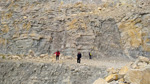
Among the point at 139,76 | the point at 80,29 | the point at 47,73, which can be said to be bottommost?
the point at 47,73

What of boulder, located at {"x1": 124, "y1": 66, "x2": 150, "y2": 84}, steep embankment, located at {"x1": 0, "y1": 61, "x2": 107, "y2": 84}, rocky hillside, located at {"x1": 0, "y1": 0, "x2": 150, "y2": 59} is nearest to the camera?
boulder, located at {"x1": 124, "y1": 66, "x2": 150, "y2": 84}

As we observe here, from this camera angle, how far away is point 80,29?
1598 centimetres

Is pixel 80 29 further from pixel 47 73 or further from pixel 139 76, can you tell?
pixel 139 76

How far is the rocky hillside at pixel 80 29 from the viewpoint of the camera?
14.8 meters

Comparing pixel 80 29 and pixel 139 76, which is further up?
pixel 80 29

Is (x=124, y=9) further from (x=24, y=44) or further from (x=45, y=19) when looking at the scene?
(x=24, y=44)

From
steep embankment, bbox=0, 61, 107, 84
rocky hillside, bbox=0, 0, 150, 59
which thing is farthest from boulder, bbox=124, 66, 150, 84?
rocky hillside, bbox=0, 0, 150, 59

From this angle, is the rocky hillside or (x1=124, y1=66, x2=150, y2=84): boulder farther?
the rocky hillside

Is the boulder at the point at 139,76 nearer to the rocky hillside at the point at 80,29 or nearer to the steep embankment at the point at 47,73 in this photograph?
the steep embankment at the point at 47,73

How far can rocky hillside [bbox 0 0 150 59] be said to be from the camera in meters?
14.8

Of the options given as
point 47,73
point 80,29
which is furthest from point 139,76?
point 80,29

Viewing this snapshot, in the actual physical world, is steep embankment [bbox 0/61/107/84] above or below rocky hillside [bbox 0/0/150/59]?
below

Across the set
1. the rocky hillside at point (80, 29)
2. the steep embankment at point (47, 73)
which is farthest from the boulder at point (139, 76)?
the rocky hillside at point (80, 29)

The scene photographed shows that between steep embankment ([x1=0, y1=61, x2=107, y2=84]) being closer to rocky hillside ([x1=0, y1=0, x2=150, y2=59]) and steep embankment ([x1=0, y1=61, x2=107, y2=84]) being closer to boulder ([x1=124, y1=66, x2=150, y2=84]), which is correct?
boulder ([x1=124, y1=66, x2=150, y2=84])
